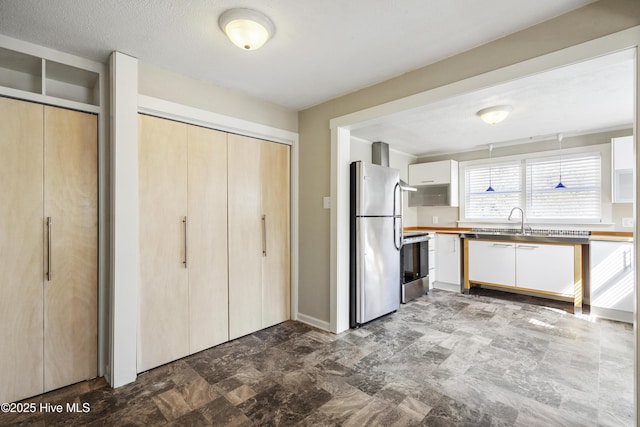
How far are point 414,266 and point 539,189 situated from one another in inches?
90.6

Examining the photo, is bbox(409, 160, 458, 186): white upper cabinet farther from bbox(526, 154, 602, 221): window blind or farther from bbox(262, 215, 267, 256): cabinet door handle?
bbox(262, 215, 267, 256): cabinet door handle

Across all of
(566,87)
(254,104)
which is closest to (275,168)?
(254,104)

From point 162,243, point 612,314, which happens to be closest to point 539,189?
point 612,314

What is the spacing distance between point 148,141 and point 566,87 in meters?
3.69

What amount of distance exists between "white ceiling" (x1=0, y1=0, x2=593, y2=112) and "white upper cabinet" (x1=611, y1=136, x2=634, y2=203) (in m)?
2.99

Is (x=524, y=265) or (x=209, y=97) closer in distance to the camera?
(x=209, y=97)

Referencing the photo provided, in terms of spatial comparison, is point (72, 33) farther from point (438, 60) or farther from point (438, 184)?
point (438, 184)

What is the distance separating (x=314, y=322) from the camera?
331cm

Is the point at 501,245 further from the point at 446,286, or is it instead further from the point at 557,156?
the point at 557,156

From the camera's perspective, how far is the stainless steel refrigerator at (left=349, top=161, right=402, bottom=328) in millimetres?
3229

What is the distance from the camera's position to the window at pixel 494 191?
482 cm

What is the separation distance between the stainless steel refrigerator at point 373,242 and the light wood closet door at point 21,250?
2.58 metres

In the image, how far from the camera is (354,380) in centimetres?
221

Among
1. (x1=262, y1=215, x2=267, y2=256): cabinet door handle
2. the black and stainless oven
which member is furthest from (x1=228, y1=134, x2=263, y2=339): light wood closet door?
the black and stainless oven
